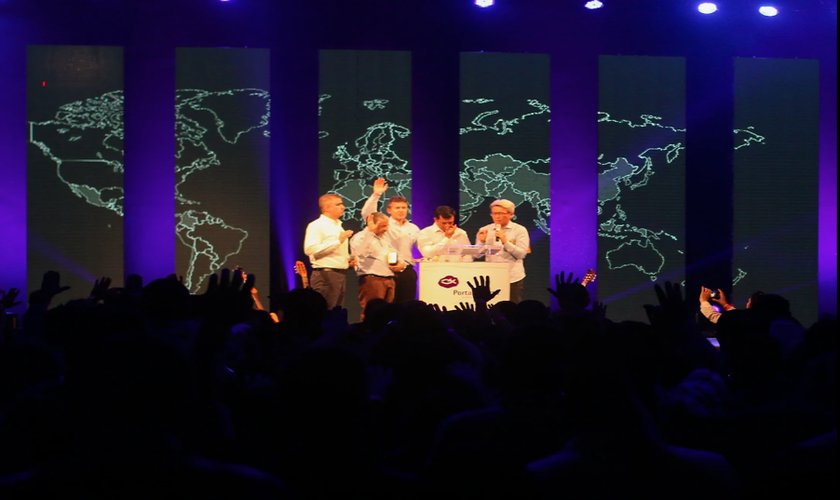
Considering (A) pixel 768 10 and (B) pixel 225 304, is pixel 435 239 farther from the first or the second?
(B) pixel 225 304

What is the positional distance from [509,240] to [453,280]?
146cm

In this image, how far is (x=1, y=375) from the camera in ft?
6.23

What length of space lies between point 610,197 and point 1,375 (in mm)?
7442

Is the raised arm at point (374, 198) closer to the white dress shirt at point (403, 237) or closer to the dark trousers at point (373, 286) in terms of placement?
the white dress shirt at point (403, 237)

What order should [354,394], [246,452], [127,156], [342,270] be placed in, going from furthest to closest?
[127,156] < [342,270] < [246,452] < [354,394]

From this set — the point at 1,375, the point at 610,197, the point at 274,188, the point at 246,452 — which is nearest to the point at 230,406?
the point at 246,452

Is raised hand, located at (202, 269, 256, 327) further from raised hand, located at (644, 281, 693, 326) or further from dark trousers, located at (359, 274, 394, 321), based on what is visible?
dark trousers, located at (359, 274, 394, 321)

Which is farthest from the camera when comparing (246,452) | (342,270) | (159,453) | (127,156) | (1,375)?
(127,156)

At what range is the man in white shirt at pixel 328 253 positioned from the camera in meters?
7.38

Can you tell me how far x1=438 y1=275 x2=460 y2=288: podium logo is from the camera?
20.7 feet

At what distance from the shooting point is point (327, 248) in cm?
733

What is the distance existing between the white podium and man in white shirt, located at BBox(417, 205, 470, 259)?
80cm

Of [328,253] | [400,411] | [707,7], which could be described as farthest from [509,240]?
[400,411]

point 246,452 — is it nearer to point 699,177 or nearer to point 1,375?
point 1,375
